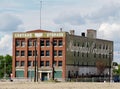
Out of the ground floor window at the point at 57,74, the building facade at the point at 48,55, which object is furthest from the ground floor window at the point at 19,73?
the ground floor window at the point at 57,74

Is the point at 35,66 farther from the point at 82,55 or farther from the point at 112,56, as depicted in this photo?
the point at 112,56

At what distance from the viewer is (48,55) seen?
135500 millimetres

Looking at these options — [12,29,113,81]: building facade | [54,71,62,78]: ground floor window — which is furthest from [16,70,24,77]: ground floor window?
[54,71,62,78]: ground floor window

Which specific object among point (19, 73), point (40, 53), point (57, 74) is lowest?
point (57, 74)

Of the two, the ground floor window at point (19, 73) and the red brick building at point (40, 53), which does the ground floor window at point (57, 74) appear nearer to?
the red brick building at point (40, 53)

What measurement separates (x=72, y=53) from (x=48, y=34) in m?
9.38

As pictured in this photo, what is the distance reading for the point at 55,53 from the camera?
443 feet

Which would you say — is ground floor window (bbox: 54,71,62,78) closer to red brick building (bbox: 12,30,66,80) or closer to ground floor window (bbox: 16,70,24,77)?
red brick building (bbox: 12,30,66,80)

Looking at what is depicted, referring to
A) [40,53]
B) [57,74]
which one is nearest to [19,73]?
[40,53]

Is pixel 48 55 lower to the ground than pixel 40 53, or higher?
lower

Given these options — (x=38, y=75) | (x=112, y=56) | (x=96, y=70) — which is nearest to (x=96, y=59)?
(x=96, y=70)

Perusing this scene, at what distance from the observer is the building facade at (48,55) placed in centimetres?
13462

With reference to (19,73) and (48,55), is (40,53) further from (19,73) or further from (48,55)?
(19,73)

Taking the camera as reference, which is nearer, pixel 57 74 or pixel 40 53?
pixel 57 74
